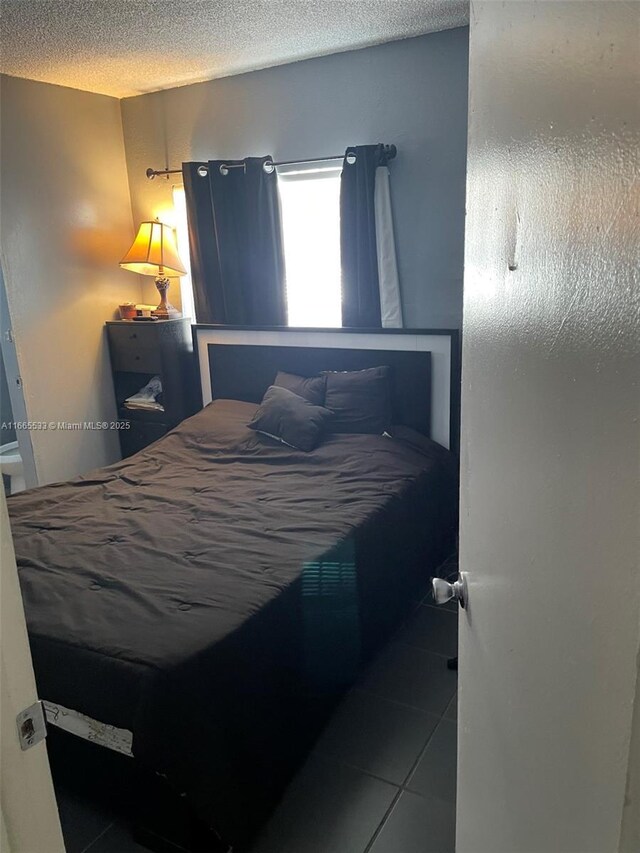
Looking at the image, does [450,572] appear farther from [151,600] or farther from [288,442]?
[151,600]

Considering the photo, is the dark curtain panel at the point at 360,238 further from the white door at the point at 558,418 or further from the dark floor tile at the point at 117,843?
the dark floor tile at the point at 117,843

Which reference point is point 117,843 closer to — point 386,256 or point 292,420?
point 292,420

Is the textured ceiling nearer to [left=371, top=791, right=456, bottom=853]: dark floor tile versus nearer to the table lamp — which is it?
the table lamp

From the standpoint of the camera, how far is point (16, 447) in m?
4.18

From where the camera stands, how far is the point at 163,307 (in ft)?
12.9

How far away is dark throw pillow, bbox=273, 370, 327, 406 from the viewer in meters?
3.39

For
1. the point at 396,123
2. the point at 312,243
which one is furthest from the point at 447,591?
the point at 312,243

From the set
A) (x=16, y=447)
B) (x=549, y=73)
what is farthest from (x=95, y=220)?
(x=549, y=73)

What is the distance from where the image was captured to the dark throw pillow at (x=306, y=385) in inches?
133

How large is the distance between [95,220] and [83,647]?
3.03 m

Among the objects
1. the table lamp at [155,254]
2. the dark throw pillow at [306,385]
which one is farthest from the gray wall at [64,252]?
the dark throw pillow at [306,385]

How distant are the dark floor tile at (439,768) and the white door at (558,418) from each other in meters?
0.98

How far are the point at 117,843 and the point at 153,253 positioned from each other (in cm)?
300

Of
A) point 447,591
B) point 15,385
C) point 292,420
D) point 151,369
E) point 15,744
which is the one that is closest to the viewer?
point 15,744
